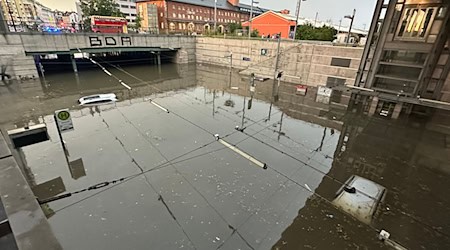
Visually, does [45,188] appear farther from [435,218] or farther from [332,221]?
[435,218]

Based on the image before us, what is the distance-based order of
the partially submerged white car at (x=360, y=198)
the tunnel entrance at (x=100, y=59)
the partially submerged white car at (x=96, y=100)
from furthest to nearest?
the tunnel entrance at (x=100, y=59)
the partially submerged white car at (x=96, y=100)
the partially submerged white car at (x=360, y=198)

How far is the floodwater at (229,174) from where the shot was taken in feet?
14.0

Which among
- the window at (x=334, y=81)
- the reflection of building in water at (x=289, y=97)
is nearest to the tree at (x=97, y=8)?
the reflection of building in water at (x=289, y=97)

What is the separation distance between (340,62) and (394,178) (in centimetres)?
1098

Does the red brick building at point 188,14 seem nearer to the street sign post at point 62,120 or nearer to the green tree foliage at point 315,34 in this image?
the green tree foliage at point 315,34

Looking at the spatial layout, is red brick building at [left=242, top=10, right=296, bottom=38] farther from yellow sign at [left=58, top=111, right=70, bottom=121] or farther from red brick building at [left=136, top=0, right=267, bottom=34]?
yellow sign at [left=58, top=111, right=70, bottom=121]

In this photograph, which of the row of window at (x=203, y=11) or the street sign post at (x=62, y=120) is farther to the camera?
the row of window at (x=203, y=11)

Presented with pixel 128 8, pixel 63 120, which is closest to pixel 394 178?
pixel 63 120

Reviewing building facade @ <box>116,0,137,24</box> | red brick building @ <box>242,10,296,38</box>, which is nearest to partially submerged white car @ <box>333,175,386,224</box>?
red brick building @ <box>242,10,296,38</box>

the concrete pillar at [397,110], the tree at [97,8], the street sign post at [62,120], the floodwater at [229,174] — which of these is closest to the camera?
the floodwater at [229,174]

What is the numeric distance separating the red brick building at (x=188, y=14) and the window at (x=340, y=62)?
2986 centimetres

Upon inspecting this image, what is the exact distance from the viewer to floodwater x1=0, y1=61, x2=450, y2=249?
168 inches

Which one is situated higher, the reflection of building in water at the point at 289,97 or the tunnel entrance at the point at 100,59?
the tunnel entrance at the point at 100,59

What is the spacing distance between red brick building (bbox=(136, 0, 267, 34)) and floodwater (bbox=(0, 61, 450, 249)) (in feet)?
117
